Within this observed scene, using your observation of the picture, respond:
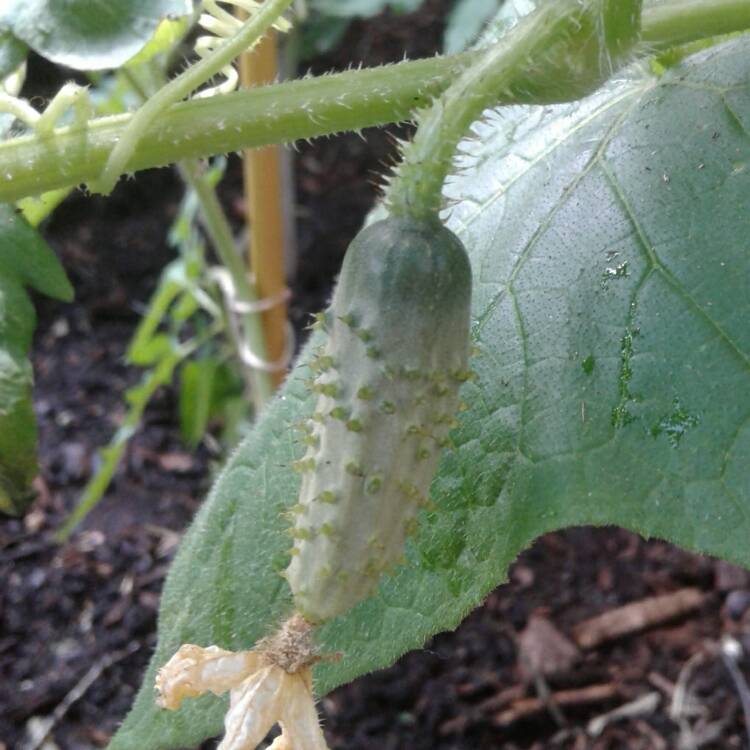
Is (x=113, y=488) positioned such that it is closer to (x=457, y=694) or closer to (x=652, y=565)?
(x=457, y=694)

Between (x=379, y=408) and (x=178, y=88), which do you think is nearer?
(x=379, y=408)

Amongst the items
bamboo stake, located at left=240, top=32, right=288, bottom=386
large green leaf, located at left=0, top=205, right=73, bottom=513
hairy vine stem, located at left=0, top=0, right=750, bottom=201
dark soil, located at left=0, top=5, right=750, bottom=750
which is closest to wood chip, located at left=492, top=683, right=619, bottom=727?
dark soil, located at left=0, top=5, right=750, bottom=750

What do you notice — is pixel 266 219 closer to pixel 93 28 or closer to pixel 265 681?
pixel 93 28

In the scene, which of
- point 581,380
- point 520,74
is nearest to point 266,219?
point 581,380

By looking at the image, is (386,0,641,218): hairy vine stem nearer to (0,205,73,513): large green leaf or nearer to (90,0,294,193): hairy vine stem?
(90,0,294,193): hairy vine stem

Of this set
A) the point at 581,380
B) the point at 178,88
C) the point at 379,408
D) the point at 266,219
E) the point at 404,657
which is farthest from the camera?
the point at 404,657

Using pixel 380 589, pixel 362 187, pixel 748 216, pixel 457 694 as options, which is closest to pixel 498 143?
pixel 748 216
